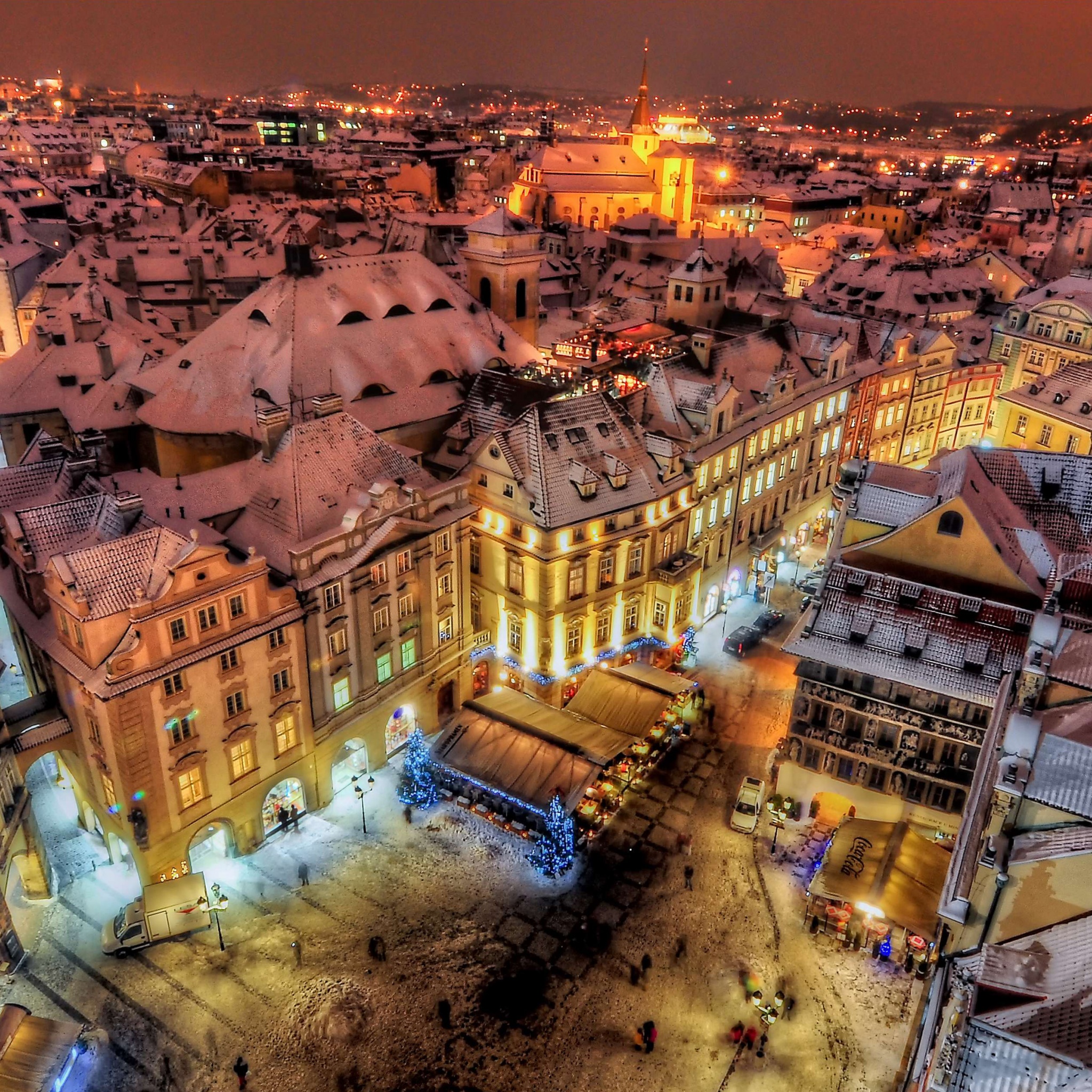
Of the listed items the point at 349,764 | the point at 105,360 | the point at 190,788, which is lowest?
the point at 349,764

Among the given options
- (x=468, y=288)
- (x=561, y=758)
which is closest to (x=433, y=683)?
(x=561, y=758)

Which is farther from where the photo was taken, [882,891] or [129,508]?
[129,508]

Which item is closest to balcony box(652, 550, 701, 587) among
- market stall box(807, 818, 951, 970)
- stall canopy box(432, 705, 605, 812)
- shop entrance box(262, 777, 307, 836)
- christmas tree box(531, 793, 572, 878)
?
stall canopy box(432, 705, 605, 812)

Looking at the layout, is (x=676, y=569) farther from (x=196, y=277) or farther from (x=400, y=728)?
(x=196, y=277)

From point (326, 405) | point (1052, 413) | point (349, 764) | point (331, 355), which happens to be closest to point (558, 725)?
point (349, 764)

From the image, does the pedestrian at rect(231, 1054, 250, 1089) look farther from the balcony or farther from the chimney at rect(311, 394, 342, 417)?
the balcony
